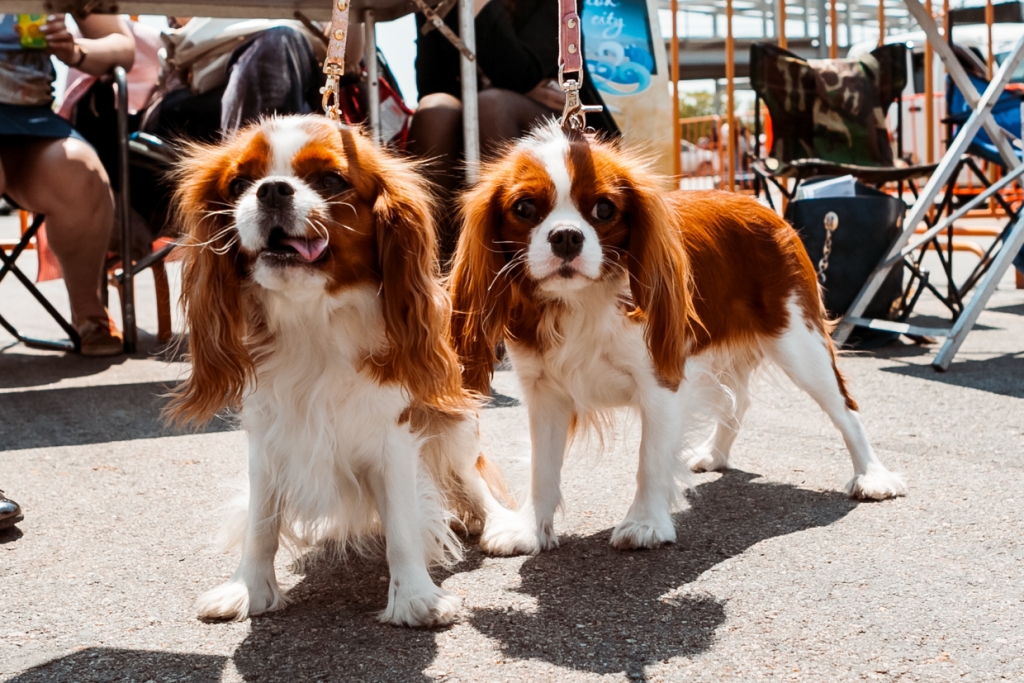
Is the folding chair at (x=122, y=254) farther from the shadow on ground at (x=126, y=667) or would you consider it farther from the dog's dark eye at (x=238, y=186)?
the shadow on ground at (x=126, y=667)

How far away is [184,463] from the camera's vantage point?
3.16 metres

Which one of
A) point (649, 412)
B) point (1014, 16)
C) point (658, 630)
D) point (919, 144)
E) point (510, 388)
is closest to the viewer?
point (658, 630)

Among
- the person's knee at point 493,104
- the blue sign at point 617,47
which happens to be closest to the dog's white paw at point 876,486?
the person's knee at point 493,104

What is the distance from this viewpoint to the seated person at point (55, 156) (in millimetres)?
4324

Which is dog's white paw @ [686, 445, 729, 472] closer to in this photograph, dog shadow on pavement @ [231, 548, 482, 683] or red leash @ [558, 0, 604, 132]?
dog shadow on pavement @ [231, 548, 482, 683]

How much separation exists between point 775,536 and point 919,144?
429 inches

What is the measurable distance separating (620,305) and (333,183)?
75 centimetres

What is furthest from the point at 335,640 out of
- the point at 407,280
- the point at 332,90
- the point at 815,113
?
the point at 815,113

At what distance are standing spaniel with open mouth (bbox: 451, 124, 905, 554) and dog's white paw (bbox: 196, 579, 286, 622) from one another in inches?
22.7

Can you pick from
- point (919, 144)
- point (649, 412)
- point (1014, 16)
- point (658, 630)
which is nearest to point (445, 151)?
point (649, 412)

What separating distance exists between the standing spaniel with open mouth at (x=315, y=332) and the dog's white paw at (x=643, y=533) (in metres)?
0.51

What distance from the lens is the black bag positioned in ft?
15.6

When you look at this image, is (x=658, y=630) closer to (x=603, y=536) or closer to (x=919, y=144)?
A: (x=603, y=536)

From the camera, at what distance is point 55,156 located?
4.36 metres
